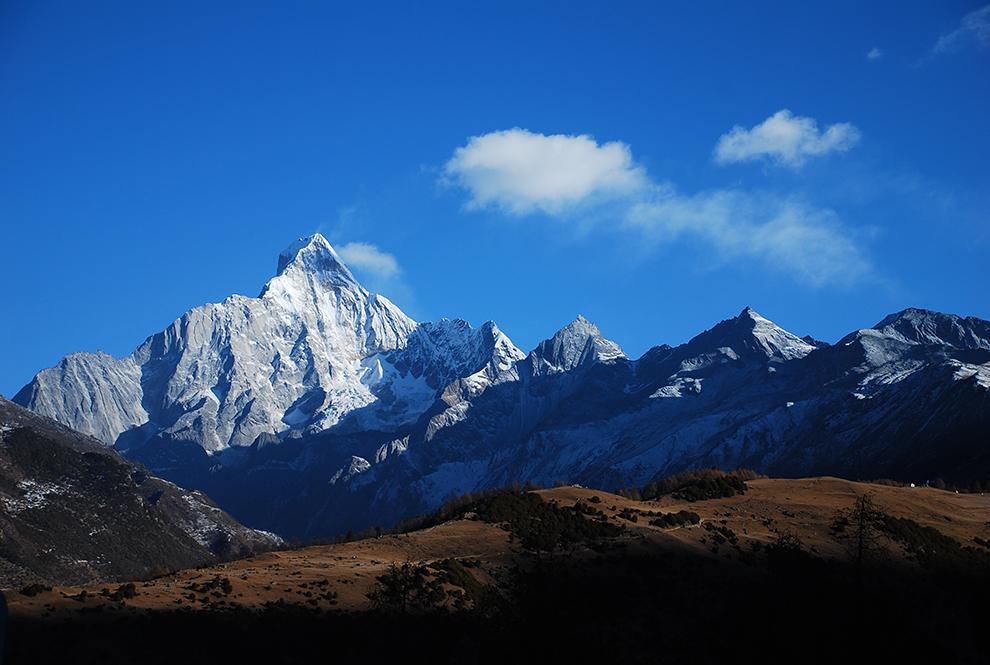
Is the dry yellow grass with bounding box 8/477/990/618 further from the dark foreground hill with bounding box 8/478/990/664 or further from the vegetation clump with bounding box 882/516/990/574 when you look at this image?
the vegetation clump with bounding box 882/516/990/574

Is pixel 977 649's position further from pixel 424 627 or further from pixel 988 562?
pixel 424 627

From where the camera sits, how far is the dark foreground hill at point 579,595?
239 feet

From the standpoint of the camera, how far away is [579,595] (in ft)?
312

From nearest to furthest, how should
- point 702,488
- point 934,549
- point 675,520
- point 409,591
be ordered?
point 409,591, point 934,549, point 675,520, point 702,488

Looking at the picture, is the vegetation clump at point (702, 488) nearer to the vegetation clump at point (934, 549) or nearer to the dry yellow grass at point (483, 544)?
the dry yellow grass at point (483, 544)

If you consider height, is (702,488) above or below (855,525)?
above

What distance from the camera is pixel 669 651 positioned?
89.3 m

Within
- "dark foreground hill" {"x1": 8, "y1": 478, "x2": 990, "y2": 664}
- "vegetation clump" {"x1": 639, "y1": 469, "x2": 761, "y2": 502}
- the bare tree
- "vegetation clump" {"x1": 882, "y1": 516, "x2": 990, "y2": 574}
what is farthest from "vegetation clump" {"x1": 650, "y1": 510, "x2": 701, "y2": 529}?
"vegetation clump" {"x1": 882, "y1": 516, "x2": 990, "y2": 574}

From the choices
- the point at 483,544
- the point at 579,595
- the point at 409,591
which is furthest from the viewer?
the point at 483,544

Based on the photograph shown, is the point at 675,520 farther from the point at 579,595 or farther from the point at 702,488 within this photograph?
the point at 579,595

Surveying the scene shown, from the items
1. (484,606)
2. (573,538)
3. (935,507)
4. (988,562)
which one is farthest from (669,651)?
(935,507)

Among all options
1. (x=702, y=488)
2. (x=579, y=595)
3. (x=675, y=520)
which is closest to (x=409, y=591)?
(x=579, y=595)

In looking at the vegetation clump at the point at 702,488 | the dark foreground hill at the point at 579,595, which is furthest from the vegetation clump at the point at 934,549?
the vegetation clump at the point at 702,488

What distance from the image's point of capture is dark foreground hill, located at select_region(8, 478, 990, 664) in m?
72.8
